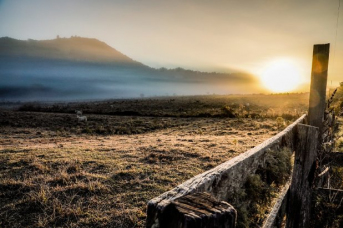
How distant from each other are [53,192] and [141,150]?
183 inches

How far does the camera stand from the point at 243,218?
6.62 ft

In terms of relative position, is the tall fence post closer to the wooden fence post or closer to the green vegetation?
the green vegetation

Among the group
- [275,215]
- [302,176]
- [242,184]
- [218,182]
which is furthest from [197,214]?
[302,176]

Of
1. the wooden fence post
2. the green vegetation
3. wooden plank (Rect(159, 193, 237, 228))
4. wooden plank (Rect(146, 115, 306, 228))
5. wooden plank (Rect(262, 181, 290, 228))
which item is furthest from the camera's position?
the wooden fence post

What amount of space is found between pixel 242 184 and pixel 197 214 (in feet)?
4.42

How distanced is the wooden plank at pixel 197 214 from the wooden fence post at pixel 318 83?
4.23m

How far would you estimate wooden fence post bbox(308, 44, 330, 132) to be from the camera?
13.4ft

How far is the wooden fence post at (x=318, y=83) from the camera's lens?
407 cm

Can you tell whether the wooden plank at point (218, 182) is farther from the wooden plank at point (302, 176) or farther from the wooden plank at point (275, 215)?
the wooden plank at point (302, 176)

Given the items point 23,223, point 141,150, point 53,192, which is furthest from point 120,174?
point 141,150

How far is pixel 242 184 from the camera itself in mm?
2000

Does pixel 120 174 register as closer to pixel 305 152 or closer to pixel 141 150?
pixel 141 150

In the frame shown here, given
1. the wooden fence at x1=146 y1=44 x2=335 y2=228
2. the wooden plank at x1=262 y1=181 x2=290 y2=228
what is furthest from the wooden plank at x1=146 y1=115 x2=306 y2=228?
the wooden plank at x1=262 y1=181 x2=290 y2=228

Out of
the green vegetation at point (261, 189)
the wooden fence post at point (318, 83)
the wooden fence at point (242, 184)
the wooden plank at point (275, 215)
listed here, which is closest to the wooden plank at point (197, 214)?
the wooden fence at point (242, 184)
